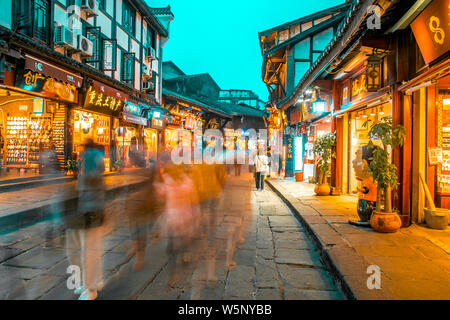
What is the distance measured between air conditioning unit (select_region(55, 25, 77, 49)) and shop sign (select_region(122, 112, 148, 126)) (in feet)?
19.9

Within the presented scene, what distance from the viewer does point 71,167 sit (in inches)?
553

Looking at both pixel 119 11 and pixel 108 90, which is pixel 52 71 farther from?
pixel 119 11

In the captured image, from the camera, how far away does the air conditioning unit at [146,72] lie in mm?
21550

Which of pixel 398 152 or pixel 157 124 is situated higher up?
pixel 157 124

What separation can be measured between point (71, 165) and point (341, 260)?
13554mm

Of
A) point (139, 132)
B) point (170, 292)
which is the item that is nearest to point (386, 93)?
point (170, 292)

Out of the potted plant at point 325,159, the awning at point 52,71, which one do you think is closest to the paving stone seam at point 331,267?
the potted plant at point 325,159

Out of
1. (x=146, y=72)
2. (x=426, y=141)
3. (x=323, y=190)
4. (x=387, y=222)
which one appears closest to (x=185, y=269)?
(x=387, y=222)

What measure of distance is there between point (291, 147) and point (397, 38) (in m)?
12.3

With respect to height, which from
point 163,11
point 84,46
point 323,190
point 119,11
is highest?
point 163,11

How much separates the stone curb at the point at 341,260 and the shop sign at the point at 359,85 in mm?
4061

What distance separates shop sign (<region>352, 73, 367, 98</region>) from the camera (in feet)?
27.0

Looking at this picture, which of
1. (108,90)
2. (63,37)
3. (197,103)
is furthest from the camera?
(197,103)

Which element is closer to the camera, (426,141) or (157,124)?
(426,141)
